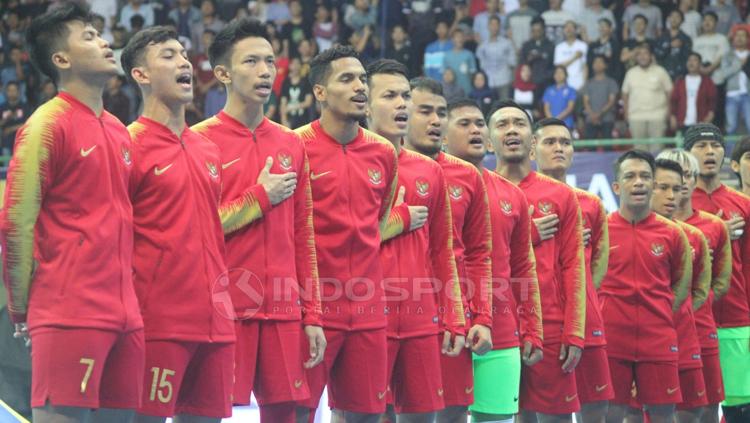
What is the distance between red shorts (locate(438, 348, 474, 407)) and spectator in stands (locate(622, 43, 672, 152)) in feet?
29.4

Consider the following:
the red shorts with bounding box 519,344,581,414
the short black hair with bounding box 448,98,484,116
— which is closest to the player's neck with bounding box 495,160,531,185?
the short black hair with bounding box 448,98,484,116

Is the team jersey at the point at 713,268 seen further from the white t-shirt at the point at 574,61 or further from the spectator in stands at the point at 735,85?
the white t-shirt at the point at 574,61

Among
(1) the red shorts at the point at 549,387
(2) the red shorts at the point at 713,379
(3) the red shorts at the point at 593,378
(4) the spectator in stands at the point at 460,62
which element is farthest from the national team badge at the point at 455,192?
(4) the spectator in stands at the point at 460,62

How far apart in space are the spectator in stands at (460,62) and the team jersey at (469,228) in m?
8.88

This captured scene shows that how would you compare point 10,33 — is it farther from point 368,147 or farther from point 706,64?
point 368,147

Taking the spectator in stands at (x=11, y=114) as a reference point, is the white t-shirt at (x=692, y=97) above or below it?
below

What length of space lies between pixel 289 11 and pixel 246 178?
12388 mm

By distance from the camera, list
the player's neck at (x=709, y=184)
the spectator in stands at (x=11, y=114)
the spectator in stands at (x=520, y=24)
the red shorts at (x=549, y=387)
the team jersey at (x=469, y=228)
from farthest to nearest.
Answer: the spectator in stands at (x=520, y=24), the spectator in stands at (x=11, y=114), the player's neck at (x=709, y=184), the red shorts at (x=549, y=387), the team jersey at (x=469, y=228)

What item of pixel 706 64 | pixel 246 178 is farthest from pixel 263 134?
pixel 706 64

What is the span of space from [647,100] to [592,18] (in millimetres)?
1875

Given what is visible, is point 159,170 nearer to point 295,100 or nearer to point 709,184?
point 709,184

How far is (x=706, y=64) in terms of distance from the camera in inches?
645

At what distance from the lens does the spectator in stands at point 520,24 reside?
17.4 metres

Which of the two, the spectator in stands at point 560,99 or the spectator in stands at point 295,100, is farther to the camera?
the spectator in stands at point 560,99
